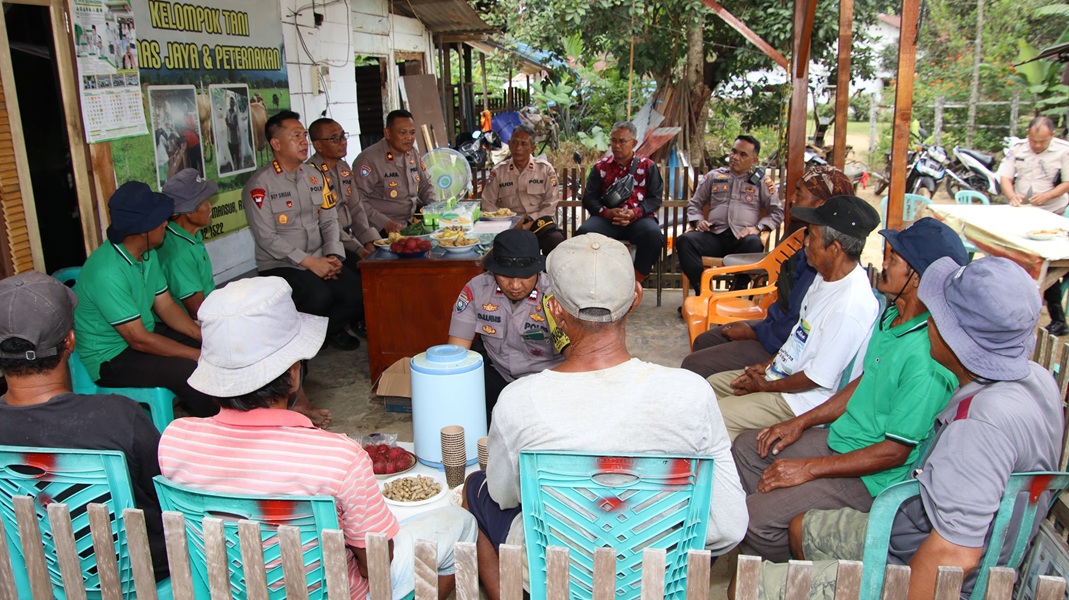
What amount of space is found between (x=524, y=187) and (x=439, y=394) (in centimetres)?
447

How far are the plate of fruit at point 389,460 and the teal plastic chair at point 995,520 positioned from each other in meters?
1.48

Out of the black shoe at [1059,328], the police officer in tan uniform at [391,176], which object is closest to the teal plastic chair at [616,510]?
the police officer in tan uniform at [391,176]

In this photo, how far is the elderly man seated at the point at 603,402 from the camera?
1.94 m

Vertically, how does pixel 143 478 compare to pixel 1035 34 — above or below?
below

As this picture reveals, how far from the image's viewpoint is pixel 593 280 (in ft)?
6.65

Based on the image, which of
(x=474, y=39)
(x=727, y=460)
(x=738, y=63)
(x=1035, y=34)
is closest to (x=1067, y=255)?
(x=727, y=460)

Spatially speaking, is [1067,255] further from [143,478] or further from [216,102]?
[216,102]

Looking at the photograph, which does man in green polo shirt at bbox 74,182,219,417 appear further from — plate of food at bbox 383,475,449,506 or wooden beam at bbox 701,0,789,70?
wooden beam at bbox 701,0,789,70

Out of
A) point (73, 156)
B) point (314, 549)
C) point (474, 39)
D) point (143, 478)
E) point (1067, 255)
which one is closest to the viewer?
point (314, 549)

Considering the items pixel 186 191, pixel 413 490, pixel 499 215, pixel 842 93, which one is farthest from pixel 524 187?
pixel 413 490

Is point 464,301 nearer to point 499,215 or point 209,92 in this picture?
point 499,215

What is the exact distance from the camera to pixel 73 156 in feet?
14.9

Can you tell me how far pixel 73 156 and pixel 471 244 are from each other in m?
2.35

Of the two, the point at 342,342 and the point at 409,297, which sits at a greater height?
the point at 409,297
